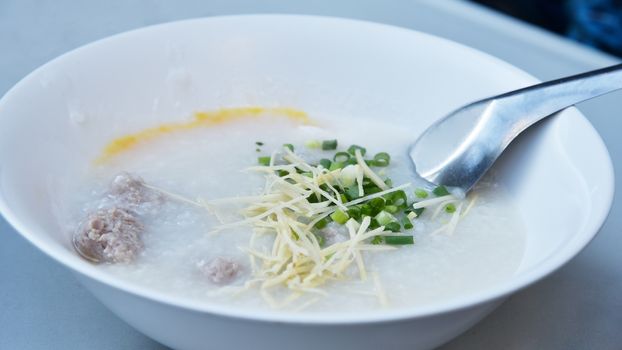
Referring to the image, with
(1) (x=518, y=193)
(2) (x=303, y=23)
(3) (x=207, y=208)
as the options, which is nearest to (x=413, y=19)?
(2) (x=303, y=23)

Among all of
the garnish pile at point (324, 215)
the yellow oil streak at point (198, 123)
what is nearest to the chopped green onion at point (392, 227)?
the garnish pile at point (324, 215)

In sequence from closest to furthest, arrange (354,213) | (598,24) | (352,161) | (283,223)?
(283,223), (354,213), (352,161), (598,24)

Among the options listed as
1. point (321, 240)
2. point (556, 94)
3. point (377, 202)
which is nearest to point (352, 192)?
point (377, 202)

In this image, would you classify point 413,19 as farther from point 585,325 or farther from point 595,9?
point 585,325

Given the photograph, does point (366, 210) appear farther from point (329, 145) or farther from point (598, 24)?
point (598, 24)

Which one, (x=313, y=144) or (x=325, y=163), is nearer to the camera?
(x=325, y=163)

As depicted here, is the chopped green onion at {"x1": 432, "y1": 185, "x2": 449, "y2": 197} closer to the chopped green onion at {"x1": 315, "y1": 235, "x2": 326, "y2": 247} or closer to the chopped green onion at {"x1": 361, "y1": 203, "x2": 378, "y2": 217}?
the chopped green onion at {"x1": 361, "y1": 203, "x2": 378, "y2": 217}

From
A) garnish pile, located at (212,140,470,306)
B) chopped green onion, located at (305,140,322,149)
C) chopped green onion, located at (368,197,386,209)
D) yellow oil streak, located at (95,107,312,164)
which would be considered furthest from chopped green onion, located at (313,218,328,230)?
yellow oil streak, located at (95,107,312,164)
